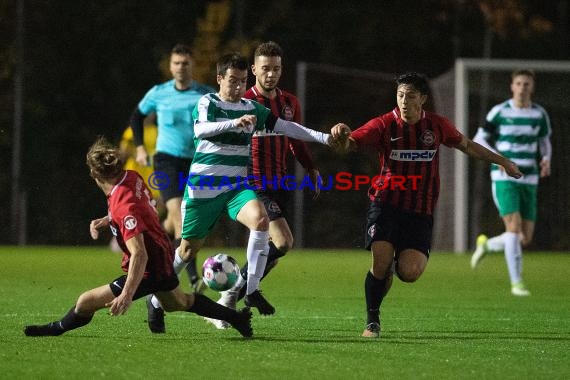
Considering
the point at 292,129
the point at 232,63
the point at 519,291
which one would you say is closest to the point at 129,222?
the point at 232,63

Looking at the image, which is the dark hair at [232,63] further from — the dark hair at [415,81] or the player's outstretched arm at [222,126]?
the dark hair at [415,81]

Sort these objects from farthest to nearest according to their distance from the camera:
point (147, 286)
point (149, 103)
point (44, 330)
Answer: point (149, 103)
point (44, 330)
point (147, 286)

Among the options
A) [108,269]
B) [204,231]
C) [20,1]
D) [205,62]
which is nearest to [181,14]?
[205,62]

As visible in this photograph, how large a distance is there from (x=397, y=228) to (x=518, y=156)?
4326 millimetres

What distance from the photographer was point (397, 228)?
756 centimetres

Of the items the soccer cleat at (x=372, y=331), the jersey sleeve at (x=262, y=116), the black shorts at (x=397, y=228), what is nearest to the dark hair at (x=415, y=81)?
the black shorts at (x=397, y=228)

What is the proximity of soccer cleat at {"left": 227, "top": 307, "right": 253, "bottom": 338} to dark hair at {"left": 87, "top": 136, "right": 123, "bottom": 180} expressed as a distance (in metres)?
1.16

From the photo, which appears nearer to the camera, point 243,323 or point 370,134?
point 243,323

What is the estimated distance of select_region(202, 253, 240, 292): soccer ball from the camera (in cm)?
765

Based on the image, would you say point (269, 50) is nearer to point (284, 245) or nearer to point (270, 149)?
point (270, 149)

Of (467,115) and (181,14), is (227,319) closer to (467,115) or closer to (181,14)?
(467,115)

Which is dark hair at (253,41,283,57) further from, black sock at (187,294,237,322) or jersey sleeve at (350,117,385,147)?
black sock at (187,294,237,322)

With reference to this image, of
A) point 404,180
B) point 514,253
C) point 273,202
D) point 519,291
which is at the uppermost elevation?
point 404,180

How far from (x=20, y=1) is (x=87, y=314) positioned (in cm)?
1373
